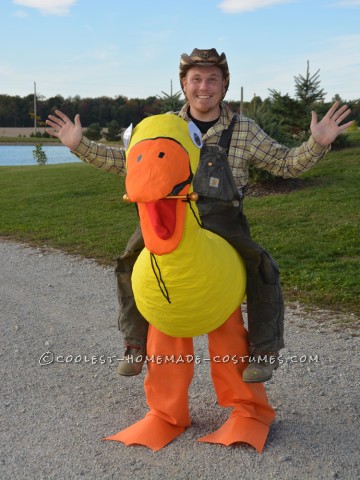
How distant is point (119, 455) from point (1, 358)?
1867 mm

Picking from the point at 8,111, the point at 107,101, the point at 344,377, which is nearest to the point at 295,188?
the point at 344,377

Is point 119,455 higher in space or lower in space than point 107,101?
lower

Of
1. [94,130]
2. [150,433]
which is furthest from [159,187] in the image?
[94,130]

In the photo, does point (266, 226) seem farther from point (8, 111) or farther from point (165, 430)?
point (8, 111)

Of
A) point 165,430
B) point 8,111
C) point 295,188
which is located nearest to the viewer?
point 165,430

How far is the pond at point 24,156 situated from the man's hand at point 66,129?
74.5ft

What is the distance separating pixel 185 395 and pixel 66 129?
5.32 ft

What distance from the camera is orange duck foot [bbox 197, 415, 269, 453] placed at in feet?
10.7

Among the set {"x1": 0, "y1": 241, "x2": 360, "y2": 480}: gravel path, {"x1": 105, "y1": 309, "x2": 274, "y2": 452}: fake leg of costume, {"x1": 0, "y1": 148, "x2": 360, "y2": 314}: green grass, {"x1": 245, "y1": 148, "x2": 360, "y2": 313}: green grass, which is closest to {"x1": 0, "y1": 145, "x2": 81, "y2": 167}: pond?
{"x1": 0, "y1": 148, "x2": 360, "y2": 314}: green grass

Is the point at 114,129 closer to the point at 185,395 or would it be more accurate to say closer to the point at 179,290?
the point at 185,395

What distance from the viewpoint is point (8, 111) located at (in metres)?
37.9

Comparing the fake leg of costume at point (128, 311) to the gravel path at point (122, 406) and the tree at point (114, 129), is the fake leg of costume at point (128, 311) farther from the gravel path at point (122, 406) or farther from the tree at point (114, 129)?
the tree at point (114, 129)

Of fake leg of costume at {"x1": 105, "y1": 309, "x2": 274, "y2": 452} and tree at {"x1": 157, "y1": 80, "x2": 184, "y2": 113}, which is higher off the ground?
tree at {"x1": 157, "y1": 80, "x2": 184, "y2": 113}

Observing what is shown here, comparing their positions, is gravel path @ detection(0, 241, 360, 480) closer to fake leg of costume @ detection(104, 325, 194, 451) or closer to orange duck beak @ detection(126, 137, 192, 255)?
fake leg of costume @ detection(104, 325, 194, 451)
